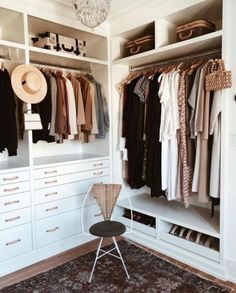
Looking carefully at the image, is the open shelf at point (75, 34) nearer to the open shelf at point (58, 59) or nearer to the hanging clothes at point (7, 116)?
the open shelf at point (58, 59)

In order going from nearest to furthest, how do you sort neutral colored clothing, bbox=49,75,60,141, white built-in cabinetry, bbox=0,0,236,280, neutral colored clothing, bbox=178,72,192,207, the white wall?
the white wall < white built-in cabinetry, bbox=0,0,236,280 < neutral colored clothing, bbox=178,72,192,207 < neutral colored clothing, bbox=49,75,60,141

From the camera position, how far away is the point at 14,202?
7.52ft

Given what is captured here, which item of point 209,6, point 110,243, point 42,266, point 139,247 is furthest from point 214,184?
point 42,266

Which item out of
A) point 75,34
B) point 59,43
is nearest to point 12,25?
point 59,43

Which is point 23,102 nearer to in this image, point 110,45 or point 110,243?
point 110,45

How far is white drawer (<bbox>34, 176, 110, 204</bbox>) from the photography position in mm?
2467

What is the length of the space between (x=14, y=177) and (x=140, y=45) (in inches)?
70.1

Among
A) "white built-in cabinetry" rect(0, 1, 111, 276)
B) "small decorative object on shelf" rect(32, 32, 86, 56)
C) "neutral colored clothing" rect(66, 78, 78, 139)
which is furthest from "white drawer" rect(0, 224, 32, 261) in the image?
"small decorative object on shelf" rect(32, 32, 86, 56)

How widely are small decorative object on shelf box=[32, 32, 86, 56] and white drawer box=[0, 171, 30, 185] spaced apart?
126cm

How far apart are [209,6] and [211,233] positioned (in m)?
1.91

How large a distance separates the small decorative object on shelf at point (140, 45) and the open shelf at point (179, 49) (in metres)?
0.08

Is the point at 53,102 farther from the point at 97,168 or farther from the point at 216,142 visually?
the point at 216,142

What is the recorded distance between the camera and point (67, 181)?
8.70 feet

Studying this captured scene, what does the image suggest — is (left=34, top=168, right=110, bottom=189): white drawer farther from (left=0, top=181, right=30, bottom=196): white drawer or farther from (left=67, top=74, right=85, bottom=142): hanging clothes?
(left=67, top=74, right=85, bottom=142): hanging clothes
